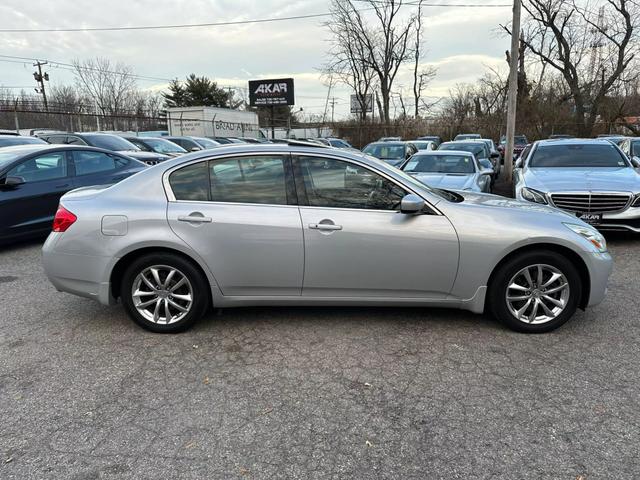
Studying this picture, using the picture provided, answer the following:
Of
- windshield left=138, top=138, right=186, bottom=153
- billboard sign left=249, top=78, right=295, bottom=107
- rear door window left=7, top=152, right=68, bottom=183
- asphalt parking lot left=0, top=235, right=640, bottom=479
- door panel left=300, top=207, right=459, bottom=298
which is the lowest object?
asphalt parking lot left=0, top=235, right=640, bottom=479

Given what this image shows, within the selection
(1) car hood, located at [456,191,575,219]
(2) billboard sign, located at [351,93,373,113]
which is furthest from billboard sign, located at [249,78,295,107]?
(1) car hood, located at [456,191,575,219]

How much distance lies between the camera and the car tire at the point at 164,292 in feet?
12.7

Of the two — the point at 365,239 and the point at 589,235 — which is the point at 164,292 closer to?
the point at 365,239

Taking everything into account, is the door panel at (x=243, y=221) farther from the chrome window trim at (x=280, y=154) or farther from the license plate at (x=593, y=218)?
the license plate at (x=593, y=218)

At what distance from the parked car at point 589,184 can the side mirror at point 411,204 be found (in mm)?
3806

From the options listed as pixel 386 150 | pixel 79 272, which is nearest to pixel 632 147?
pixel 386 150

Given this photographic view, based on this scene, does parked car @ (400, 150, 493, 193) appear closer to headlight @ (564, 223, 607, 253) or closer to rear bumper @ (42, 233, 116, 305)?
headlight @ (564, 223, 607, 253)

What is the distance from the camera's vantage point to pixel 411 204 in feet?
11.9

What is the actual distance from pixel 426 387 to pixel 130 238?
254 cm

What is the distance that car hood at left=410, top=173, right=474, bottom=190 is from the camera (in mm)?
8219

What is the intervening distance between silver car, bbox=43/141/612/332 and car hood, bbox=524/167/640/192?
10.1 ft

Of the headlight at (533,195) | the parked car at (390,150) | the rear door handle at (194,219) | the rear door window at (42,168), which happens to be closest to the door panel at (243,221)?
the rear door handle at (194,219)

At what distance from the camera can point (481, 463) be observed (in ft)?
7.93

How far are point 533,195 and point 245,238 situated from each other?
191 inches
